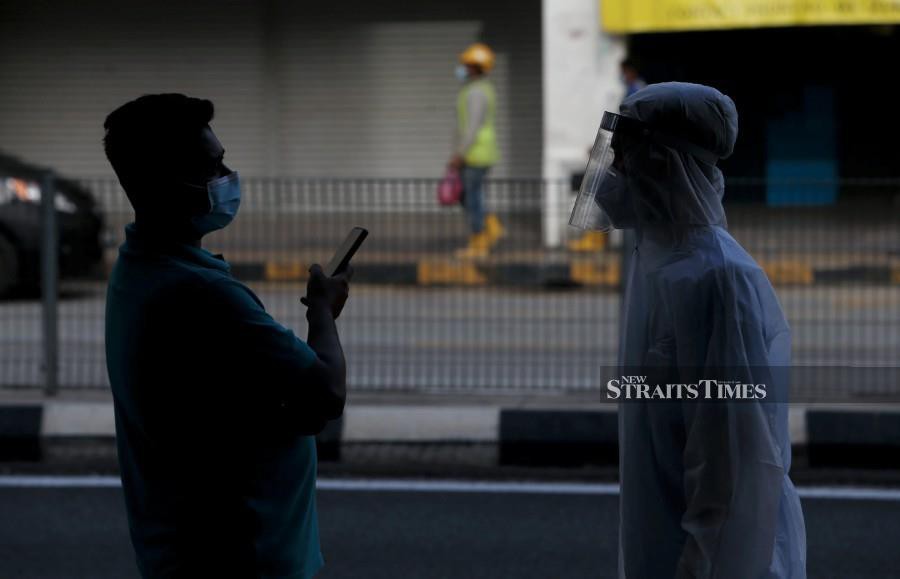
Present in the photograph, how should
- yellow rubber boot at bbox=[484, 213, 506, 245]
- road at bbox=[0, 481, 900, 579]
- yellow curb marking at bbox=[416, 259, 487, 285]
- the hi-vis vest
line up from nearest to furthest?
road at bbox=[0, 481, 900, 579], yellow curb marking at bbox=[416, 259, 487, 285], yellow rubber boot at bbox=[484, 213, 506, 245], the hi-vis vest

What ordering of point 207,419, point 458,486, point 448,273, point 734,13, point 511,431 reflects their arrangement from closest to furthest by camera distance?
point 207,419
point 458,486
point 511,431
point 448,273
point 734,13

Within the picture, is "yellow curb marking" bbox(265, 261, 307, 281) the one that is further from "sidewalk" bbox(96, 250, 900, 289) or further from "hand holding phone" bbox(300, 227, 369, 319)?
"hand holding phone" bbox(300, 227, 369, 319)

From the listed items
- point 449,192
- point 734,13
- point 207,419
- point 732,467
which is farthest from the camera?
point 734,13

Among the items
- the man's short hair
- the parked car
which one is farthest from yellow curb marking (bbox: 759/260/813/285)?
the man's short hair

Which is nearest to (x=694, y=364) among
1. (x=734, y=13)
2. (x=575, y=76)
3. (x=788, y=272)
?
(x=788, y=272)

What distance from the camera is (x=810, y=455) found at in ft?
22.5

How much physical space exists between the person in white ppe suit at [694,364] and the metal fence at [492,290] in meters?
4.63

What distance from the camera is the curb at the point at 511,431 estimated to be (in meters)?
6.83

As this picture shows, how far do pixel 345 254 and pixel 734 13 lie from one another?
514 inches

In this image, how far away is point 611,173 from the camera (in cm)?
284

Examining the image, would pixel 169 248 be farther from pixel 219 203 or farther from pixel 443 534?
pixel 443 534

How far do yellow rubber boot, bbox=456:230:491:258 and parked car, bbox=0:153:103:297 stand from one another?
5.92ft

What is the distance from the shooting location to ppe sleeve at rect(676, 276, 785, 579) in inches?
102

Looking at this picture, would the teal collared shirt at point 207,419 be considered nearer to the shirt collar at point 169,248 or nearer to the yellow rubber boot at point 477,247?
the shirt collar at point 169,248
